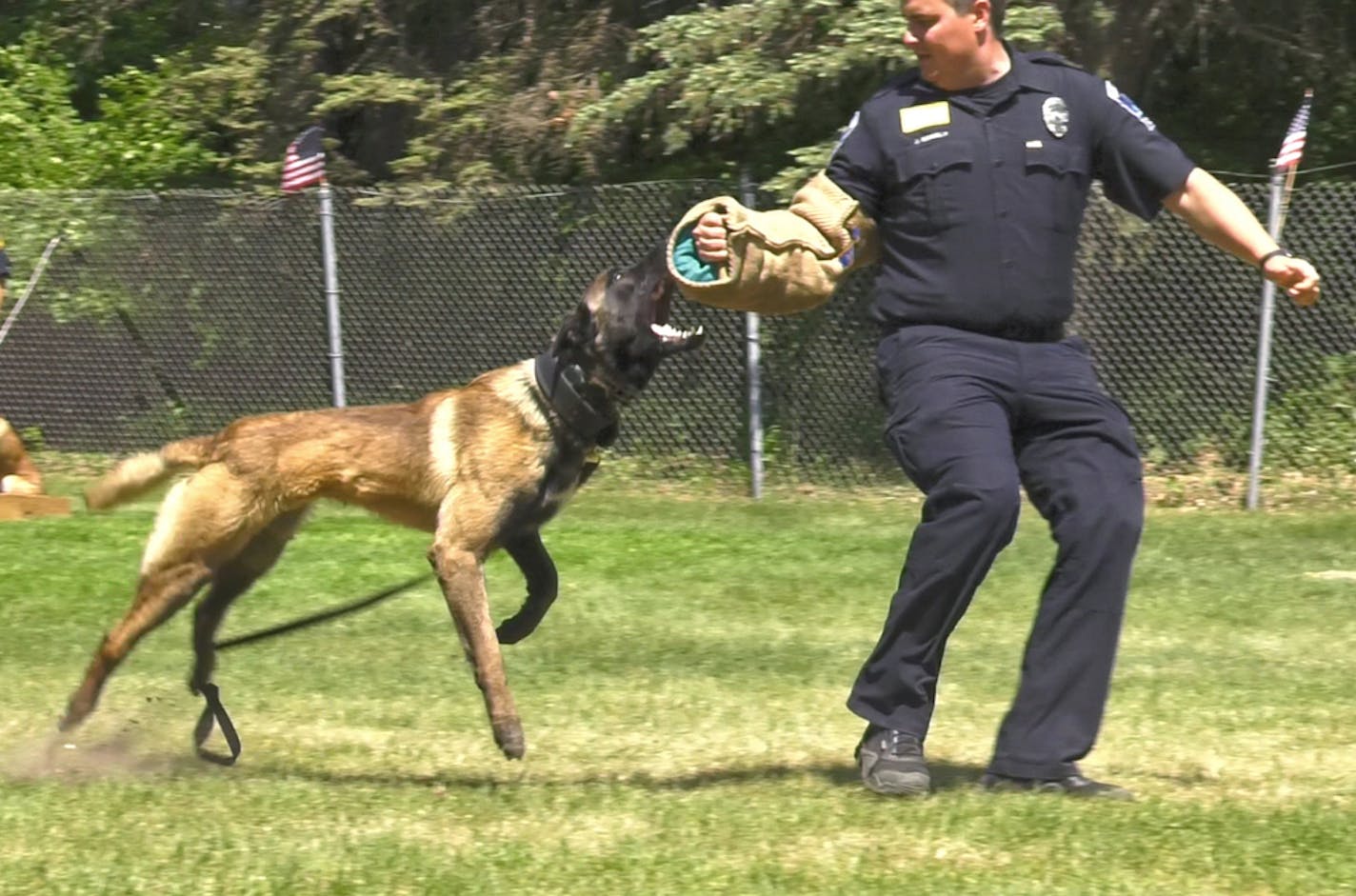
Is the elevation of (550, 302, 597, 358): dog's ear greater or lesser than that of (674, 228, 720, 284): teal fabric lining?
lesser

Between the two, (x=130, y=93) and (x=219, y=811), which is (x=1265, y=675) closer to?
(x=219, y=811)

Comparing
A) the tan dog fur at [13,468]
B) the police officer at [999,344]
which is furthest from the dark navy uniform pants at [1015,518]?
the tan dog fur at [13,468]

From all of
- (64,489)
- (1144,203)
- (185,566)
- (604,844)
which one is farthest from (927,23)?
(64,489)

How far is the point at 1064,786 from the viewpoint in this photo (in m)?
4.59

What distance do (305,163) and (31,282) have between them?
2.23 m

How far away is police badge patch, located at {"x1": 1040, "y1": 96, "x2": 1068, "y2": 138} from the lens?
4555 millimetres

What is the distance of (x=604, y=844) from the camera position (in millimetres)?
4227

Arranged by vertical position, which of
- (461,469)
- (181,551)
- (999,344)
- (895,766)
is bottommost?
(895,766)

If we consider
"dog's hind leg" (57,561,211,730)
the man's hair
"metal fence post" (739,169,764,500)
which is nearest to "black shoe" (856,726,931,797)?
the man's hair

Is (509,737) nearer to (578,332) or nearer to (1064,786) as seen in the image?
(578,332)

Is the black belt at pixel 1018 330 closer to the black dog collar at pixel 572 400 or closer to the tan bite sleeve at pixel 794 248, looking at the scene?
the tan bite sleeve at pixel 794 248

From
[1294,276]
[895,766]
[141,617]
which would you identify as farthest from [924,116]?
[141,617]

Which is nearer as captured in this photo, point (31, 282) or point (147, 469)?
point (147, 469)

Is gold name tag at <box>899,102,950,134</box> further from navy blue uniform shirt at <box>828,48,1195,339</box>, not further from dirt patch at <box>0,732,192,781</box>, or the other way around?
dirt patch at <box>0,732,192,781</box>
